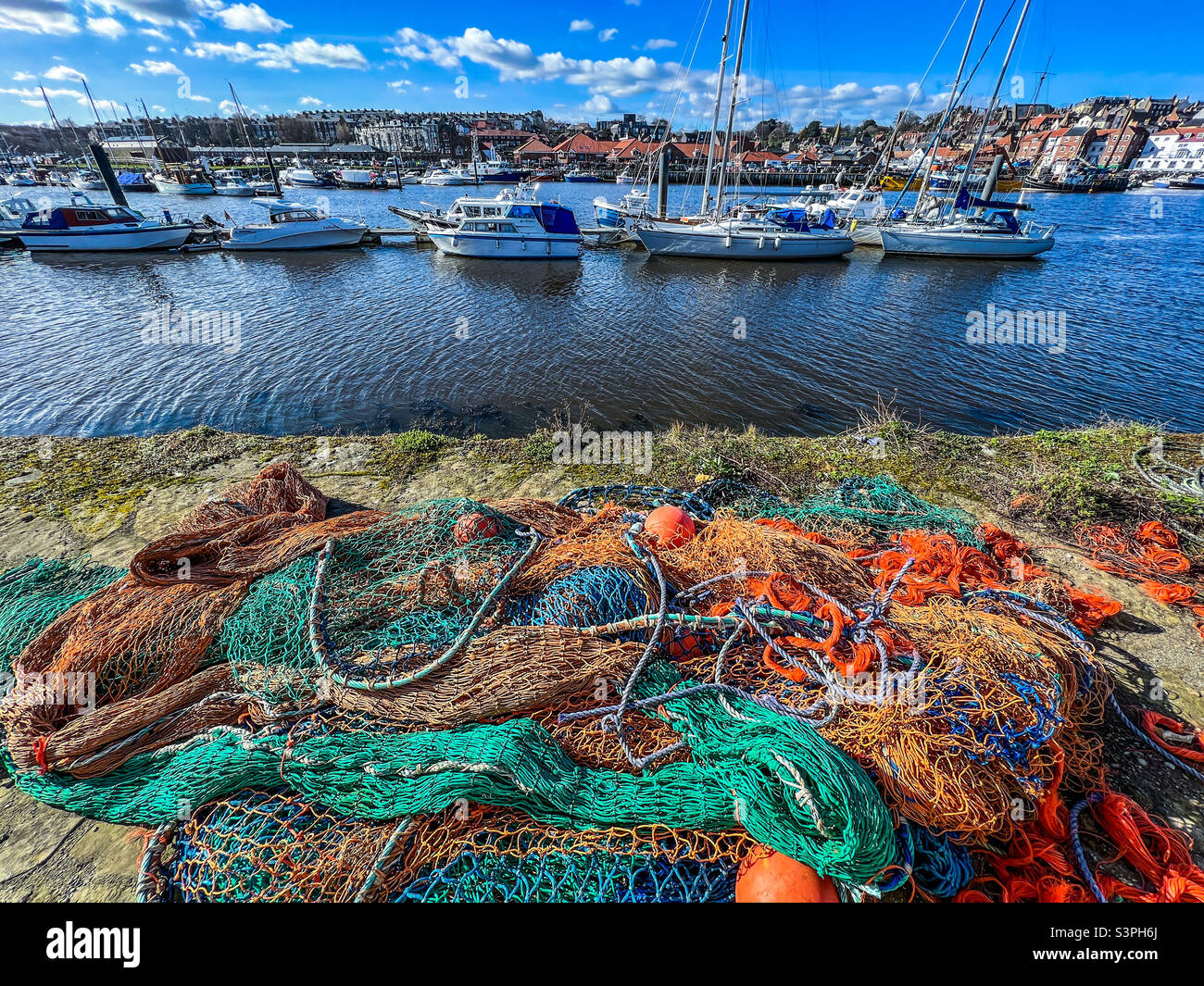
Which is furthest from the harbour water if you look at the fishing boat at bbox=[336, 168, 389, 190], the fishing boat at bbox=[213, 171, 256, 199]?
the fishing boat at bbox=[336, 168, 389, 190]

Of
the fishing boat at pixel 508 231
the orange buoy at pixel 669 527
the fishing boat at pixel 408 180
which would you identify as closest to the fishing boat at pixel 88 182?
the fishing boat at pixel 408 180

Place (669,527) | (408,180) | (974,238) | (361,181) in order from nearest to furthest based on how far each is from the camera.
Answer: (669,527) < (974,238) < (361,181) < (408,180)

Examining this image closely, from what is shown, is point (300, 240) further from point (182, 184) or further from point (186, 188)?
point (182, 184)

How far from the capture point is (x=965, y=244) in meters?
30.2

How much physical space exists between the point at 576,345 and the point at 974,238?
27.8m

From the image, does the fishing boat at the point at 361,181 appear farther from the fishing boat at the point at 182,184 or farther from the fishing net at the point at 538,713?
the fishing net at the point at 538,713

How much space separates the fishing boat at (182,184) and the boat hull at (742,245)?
181ft

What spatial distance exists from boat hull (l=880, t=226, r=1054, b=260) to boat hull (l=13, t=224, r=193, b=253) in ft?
139

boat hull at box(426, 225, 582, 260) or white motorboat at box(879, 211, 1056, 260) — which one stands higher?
white motorboat at box(879, 211, 1056, 260)

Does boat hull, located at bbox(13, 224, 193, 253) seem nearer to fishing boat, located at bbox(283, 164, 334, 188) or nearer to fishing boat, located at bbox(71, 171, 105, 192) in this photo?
fishing boat, located at bbox(283, 164, 334, 188)

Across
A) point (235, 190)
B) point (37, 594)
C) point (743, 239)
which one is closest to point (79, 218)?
point (235, 190)

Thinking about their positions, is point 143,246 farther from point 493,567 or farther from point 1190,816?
point 1190,816

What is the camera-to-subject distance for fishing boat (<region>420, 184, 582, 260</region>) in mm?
27984

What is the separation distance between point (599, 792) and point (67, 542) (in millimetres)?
7346
